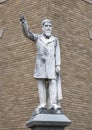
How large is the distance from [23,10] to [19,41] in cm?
97

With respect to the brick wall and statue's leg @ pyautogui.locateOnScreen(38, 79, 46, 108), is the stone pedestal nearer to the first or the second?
statue's leg @ pyautogui.locateOnScreen(38, 79, 46, 108)

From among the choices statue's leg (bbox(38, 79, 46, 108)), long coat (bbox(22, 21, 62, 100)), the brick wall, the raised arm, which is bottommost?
the brick wall

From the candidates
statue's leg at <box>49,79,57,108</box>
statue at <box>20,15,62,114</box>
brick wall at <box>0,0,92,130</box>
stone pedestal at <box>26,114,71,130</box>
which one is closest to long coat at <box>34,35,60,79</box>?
statue at <box>20,15,62,114</box>

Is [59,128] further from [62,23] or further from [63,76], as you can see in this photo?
[62,23]

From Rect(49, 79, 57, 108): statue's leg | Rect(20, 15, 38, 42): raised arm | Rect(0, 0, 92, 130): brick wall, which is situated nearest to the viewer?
Rect(49, 79, 57, 108): statue's leg

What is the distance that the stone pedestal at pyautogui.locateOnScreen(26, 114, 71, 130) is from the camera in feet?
28.6

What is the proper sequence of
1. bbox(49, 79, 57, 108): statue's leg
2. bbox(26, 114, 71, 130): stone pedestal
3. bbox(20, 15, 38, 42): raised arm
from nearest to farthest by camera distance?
bbox(26, 114, 71, 130): stone pedestal
bbox(49, 79, 57, 108): statue's leg
bbox(20, 15, 38, 42): raised arm

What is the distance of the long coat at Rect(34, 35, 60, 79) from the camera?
30.2ft

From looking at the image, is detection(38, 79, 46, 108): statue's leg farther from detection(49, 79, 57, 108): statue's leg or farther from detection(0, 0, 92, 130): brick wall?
detection(0, 0, 92, 130): brick wall

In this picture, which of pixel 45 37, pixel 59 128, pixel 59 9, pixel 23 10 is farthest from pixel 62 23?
pixel 59 128

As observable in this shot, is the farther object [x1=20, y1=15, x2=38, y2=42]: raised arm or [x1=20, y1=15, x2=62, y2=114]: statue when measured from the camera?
[x1=20, y1=15, x2=38, y2=42]: raised arm

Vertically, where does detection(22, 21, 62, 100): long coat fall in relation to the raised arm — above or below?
below

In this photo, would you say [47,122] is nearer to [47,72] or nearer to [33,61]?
[47,72]

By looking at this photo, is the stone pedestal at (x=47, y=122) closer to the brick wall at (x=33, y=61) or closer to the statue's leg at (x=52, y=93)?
the statue's leg at (x=52, y=93)
